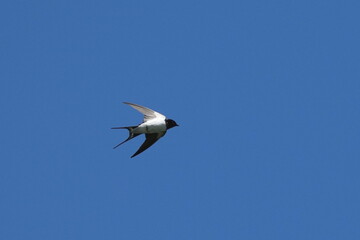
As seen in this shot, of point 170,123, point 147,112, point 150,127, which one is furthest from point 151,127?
point 170,123

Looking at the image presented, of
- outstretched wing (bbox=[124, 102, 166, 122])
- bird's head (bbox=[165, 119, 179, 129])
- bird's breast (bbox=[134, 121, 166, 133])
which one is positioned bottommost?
bird's breast (bbox=[134, 121, 166, 133])

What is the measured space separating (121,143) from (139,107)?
1.49 m

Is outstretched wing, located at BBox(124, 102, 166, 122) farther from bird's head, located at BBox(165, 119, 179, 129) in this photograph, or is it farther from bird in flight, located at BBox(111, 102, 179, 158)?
bird's head, located at BBox(165, 119, 179, 129)

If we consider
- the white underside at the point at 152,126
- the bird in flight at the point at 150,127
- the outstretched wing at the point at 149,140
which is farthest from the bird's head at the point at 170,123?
the outstretched wing at the point at 149,140

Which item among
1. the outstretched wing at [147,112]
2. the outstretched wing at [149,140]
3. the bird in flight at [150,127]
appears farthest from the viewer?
the outstretched wing at [149,140]

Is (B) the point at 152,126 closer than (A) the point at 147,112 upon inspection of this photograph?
Yes

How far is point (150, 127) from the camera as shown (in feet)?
77.6

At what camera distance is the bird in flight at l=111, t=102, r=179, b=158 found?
23.4 meters

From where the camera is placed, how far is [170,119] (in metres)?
24.0

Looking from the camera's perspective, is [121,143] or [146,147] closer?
[121,143]

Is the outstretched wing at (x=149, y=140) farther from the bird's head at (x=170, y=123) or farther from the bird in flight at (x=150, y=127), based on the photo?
the bird's head at (x=170, y=123)

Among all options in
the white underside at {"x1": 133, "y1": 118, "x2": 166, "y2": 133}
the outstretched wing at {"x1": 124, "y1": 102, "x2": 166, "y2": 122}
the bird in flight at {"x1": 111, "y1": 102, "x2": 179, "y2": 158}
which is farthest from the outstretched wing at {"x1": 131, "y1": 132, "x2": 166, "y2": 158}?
the outstretched wing at {"x1": 124, "y1": 102, "x2": 166, "y2": 122}

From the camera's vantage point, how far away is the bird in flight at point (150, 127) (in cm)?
2341

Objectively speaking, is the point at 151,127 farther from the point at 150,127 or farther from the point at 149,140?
the point at 149,140
